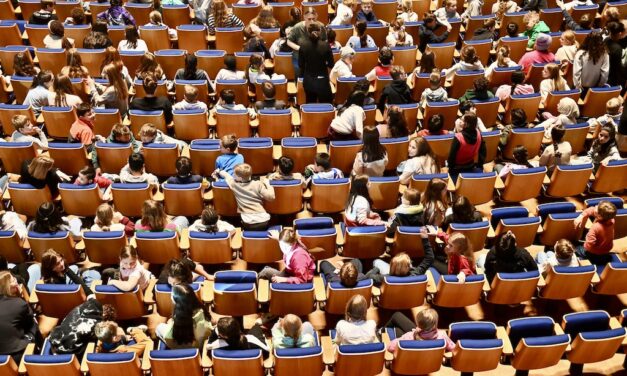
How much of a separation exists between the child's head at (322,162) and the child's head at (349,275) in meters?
0.86

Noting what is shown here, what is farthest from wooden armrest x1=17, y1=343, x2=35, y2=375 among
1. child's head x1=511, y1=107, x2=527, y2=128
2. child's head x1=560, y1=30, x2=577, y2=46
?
child's head x1=560, y1=30, x2=577, y2=46

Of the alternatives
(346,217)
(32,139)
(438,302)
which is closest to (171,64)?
(32,139)

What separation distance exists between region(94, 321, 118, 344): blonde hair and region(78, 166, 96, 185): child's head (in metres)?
1.09

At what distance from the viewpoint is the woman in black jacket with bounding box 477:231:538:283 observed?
11.6 feet

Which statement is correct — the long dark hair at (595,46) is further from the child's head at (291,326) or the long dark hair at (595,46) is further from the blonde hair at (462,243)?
the child's head at (291,326)

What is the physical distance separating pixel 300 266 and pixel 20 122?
195 centimetres

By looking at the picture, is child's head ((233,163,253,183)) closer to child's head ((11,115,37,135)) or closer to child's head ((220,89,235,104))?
child's head ((220,89,235,104))

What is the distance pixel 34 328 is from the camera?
3.36 meters

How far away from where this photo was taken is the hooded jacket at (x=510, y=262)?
11.7 ft

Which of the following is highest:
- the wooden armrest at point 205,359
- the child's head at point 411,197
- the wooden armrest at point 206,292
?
the child's head at point 411,197

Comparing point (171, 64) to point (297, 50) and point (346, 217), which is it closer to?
point (297, 50)

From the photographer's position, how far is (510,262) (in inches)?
141

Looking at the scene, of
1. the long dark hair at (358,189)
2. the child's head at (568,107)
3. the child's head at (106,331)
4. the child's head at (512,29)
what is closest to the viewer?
the child's head at (106,331)

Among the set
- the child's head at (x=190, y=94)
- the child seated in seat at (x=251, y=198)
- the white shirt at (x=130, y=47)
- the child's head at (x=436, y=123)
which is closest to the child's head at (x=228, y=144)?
the child seated in seat at (x=251, y=198)
